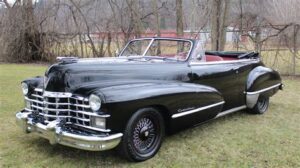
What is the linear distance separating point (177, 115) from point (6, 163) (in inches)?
85.0

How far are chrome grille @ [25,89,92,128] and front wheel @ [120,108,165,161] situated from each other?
475 millimetres

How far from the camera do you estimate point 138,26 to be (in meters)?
14.8

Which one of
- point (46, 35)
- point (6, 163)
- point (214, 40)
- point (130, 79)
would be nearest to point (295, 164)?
point (130, 79)

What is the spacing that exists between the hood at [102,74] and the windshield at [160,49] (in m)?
0.60

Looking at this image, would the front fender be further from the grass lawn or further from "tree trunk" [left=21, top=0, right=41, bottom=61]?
"tree trunk" [left=21, top=0, right=41, bottom=61]

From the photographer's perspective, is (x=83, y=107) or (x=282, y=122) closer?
(x=83, y=107)

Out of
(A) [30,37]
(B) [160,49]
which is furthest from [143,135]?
(A) [30,37]

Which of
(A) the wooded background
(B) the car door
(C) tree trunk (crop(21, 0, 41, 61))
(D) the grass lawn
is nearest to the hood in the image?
Result: (B) the car door

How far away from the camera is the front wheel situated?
3.87 meters

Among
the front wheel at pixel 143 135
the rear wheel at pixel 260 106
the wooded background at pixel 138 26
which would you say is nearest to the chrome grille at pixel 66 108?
the front wheel at pixel 143 135

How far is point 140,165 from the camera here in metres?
3.99

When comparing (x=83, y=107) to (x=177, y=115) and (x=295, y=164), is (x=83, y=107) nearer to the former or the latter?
(x=177, y=115)

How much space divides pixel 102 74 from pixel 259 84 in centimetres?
340

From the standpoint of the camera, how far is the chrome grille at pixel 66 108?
3793 mm
